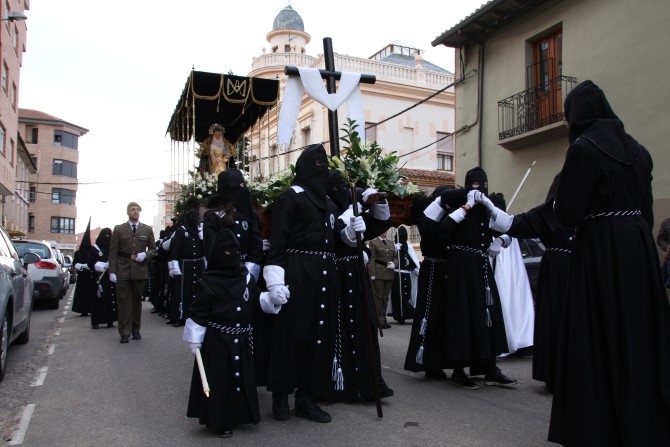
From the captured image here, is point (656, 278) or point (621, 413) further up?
point (656, 278)

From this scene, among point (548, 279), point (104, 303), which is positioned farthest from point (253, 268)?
point (104, 303)

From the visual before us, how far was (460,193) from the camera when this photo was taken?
20.3ft

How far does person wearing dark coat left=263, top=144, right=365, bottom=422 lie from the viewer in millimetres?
5094

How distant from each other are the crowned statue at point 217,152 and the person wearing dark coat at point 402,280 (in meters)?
3.86

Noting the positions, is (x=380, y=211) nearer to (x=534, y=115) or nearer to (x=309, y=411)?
(x=309, y=411)

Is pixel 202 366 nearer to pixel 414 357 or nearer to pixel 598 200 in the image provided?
pixel 414 357

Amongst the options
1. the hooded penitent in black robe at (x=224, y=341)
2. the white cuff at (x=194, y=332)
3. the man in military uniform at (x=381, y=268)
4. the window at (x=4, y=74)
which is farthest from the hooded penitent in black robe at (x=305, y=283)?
the window at (x=4, y=74)

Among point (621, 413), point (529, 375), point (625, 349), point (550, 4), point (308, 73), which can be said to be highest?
point (550, 4)

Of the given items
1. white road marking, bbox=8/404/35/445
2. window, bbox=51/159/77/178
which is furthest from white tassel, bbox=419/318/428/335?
window, bbox=51/159/77/178

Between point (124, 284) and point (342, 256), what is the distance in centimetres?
526

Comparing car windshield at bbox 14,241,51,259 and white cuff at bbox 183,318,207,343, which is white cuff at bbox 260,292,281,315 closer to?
white cuff at bbox 183,318,207,343

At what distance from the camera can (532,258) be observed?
32.3 feet

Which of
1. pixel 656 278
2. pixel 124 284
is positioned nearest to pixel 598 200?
pixel 656 278

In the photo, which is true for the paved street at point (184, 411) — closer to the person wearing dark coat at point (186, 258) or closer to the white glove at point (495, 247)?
the white glove at point (495, 247)
